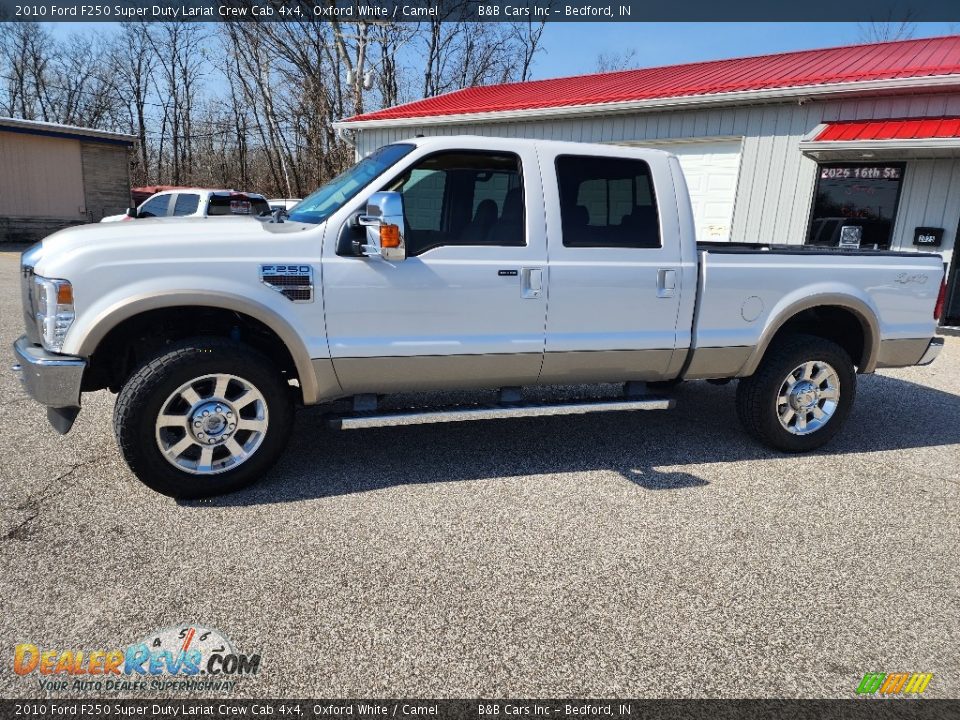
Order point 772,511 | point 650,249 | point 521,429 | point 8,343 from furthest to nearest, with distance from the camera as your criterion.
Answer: point 8,343, point 521,429, point 650,249, point 772,511

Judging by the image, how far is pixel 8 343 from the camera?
7.10 meters

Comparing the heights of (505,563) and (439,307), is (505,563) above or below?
below

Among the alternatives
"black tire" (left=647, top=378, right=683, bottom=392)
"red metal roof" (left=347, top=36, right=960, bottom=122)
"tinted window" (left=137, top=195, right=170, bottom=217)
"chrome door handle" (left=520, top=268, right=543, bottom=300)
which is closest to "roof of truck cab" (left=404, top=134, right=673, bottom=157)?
"chrome door handle" (left=520, top=268, right=543, bottom=300)

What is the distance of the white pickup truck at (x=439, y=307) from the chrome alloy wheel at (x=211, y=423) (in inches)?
0.4

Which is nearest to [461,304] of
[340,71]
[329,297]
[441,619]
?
[329,297]

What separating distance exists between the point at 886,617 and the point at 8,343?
8.05m

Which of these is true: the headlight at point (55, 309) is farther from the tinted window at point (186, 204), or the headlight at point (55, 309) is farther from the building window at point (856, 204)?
the tinted window at point (186, 204)

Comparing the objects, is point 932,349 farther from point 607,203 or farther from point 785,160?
point 785,160

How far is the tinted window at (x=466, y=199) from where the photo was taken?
13.0ft

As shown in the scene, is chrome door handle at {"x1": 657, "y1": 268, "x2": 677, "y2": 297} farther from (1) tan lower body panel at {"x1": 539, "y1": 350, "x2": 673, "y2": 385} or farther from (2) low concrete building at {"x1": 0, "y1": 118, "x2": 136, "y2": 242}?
(2) low concrete building at {"x1": 0, "y1": 118, "x2": 136, "y2": 242}

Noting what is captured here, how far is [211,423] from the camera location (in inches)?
143

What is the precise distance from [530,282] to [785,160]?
8.52 metres

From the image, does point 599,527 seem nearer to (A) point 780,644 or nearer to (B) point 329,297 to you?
(A) point 780,644
